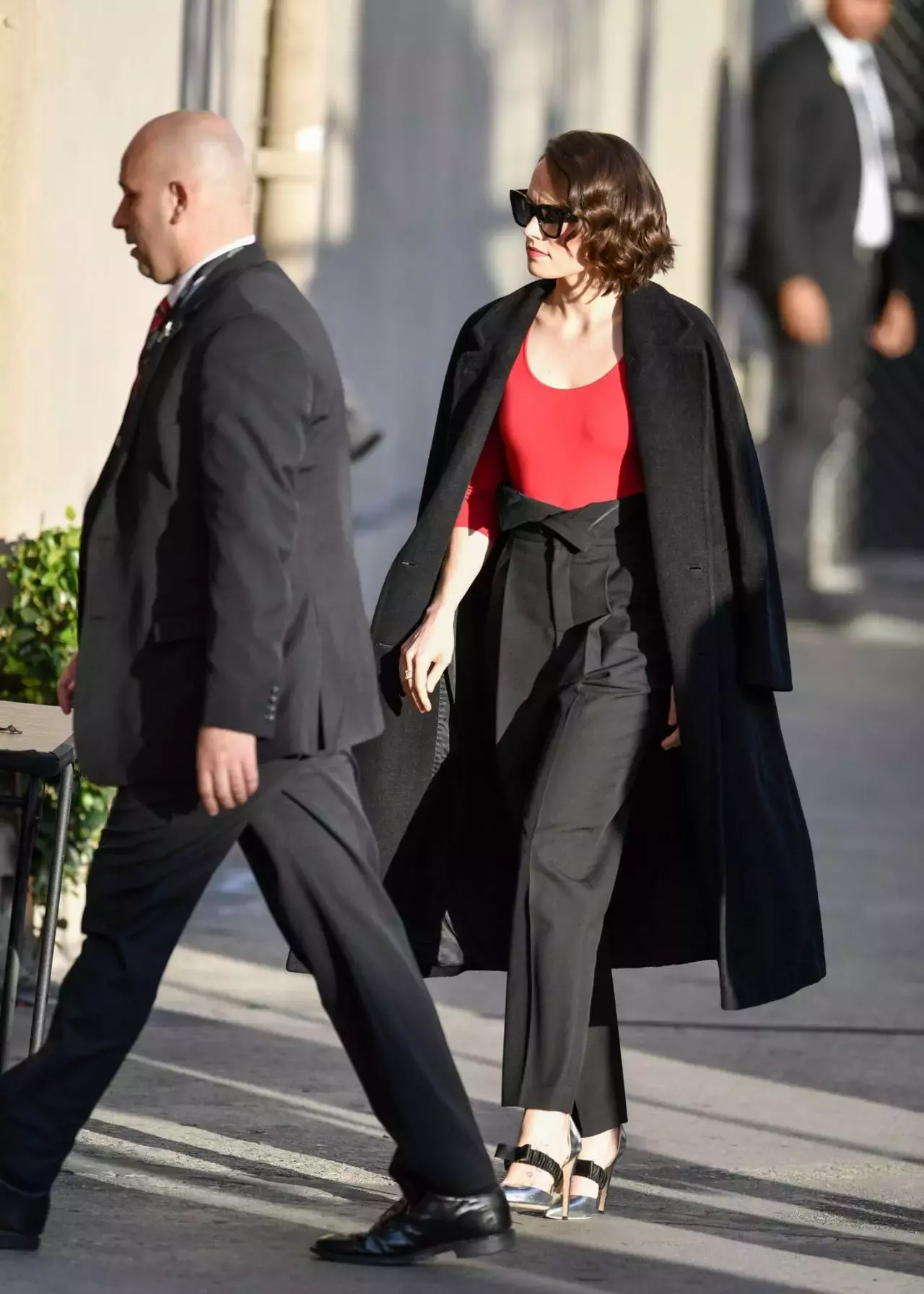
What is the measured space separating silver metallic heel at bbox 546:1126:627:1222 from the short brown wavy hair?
151 cm

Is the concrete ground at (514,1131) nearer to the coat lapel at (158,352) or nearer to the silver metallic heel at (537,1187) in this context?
the silver metallic heel at (537,1187)

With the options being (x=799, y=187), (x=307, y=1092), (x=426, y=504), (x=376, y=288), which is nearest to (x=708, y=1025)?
(x=307, y=1092)

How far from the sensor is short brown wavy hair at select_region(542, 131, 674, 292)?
14.4ft

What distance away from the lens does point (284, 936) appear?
3869 mm

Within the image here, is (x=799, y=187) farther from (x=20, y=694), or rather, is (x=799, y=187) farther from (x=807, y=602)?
(x=20, y=694)

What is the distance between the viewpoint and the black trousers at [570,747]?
4.30 m

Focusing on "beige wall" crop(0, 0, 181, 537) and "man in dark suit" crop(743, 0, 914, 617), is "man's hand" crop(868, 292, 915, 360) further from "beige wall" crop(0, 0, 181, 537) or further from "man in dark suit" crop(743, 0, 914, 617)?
"beige wall" crop(0, 0, 181, 537)

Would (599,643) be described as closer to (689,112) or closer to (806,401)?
(806,401)

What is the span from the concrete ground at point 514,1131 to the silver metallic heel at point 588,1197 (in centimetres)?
3

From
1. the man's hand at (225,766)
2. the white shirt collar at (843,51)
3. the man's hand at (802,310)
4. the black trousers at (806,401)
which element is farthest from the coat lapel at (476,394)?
the black trousers at (806,401)

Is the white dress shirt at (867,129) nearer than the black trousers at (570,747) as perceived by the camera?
No

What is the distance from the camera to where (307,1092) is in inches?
202

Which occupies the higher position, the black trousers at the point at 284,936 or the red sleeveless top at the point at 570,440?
the red sleeveless top at the point at 570,440

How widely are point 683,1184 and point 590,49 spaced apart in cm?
1033
